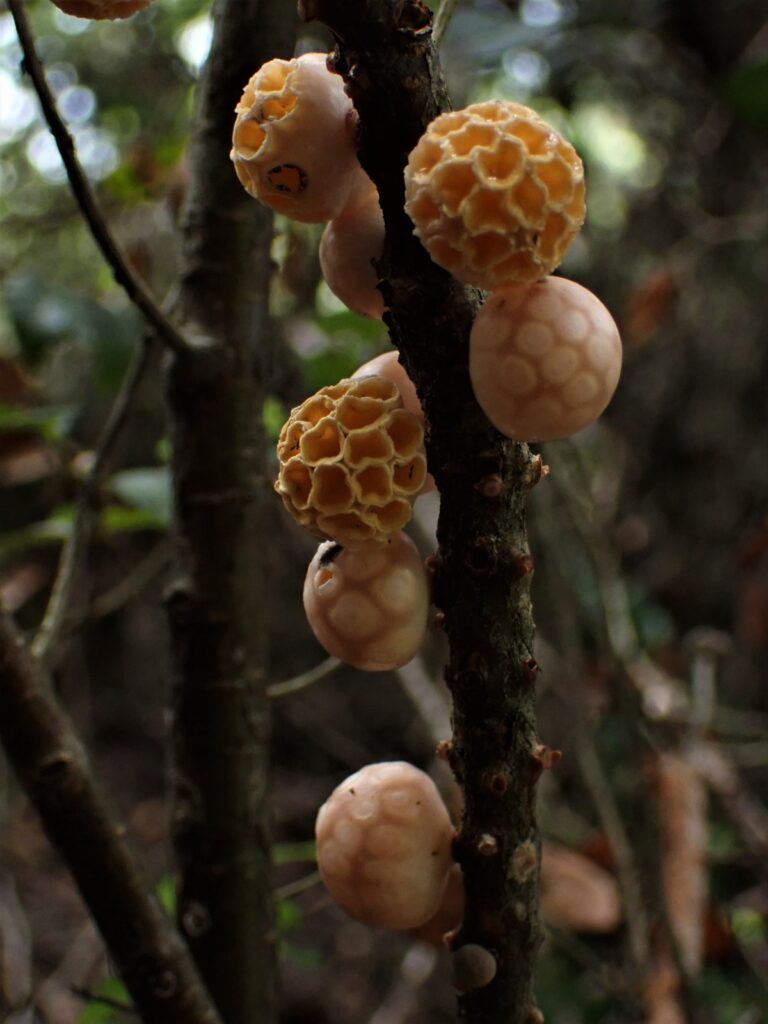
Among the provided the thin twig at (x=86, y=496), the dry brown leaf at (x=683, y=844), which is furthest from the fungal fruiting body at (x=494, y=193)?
the dry brown leaf at (x=683, y=844)

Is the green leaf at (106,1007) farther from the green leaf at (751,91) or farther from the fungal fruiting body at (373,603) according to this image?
the green leaf at (751,91)

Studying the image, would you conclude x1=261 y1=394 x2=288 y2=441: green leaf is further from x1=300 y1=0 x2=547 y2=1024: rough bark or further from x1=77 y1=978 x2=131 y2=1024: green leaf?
x1=300 y1=0 x2=547 y2=1024: rough bark

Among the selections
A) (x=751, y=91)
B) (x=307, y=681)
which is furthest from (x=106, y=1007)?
(x=751, y=91)

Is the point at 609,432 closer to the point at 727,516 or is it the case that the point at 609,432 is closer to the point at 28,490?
the point at 727,516

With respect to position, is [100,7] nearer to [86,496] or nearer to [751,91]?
[86,496]

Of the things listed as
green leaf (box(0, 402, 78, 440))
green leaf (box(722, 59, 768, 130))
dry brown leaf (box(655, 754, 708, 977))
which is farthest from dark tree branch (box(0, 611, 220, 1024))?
green leaf (box(722, 59, 768, 130))

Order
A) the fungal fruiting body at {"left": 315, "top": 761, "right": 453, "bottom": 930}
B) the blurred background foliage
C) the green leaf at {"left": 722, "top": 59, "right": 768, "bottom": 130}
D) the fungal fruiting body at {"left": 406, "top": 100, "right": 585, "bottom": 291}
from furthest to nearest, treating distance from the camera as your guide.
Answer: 1. the green leaf at {"left": 722, "top": 59, "right": 768, "bottom": 130}
2. the blurred background foliage
3. the fungal fruiting body at {"left": 315, "top": 761, "right": 453, "bottom": 930}
4. the fungal fruiting body at {"left": 406, "top": 100, "right": 585, "bottom": 291}
